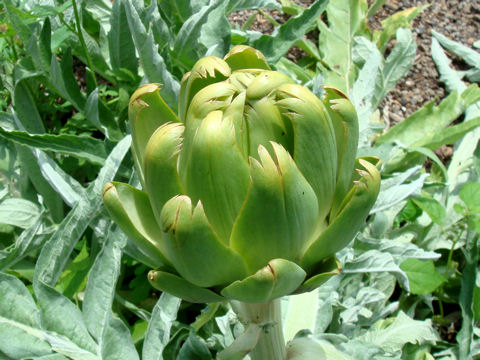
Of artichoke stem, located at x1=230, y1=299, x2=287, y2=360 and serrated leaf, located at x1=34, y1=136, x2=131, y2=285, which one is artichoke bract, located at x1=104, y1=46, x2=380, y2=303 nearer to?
artichoke stem, located at x1=230, y1=299, x2=287, y2=360

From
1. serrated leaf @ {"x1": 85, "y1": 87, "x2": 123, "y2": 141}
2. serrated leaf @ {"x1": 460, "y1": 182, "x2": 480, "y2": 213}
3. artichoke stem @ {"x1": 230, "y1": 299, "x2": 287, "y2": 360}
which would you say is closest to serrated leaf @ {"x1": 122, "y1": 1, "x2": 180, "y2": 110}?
serrated leaf @ {"x1": 85, "y1": 87, "x2": 123, "y2": 141}

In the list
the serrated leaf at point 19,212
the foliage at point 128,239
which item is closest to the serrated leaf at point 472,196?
the foliage at point 128,239

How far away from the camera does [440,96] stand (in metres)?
2.12

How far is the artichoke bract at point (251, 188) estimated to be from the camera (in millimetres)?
650

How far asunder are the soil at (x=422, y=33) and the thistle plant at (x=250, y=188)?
1.36 metres

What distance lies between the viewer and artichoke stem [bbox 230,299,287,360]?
0.84m

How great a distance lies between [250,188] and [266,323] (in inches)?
11.4

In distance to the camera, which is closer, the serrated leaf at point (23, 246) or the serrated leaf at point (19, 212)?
the serrated leaf at point (23, 246)

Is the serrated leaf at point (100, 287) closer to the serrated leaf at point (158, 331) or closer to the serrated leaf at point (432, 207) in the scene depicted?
the serrated leaf at point (158, 331)

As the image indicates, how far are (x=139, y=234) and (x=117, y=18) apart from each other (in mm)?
876

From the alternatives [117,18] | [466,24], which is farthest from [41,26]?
[466,24]

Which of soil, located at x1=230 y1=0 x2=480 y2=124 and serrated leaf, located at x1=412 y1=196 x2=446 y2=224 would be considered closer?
serrated leaf, located at x1=412 y1=196 x2=446 y2=224

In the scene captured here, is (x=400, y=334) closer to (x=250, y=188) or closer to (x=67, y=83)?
(x=250, y=188)

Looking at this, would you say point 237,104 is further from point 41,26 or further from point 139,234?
point 41,26
